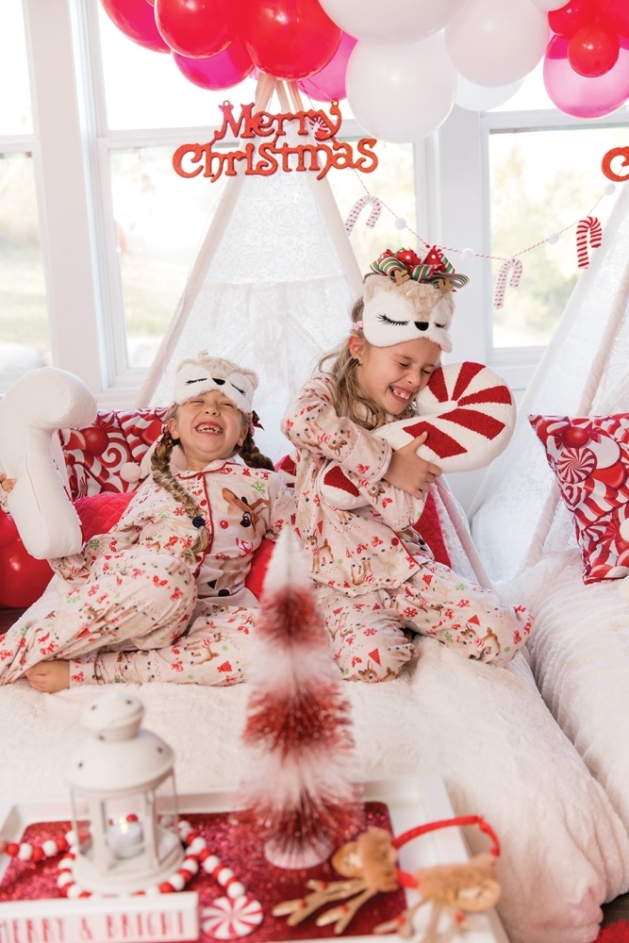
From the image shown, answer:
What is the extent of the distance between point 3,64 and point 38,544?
72.3 inches

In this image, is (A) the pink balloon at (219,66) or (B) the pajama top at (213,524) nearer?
(B) the pajama top at (213,524)

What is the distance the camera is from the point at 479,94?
85.0 inches

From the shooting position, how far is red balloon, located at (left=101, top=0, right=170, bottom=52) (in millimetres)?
1957

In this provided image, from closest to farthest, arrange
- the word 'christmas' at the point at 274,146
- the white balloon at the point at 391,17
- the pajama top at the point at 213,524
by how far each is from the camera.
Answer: the white balloon at the point at 391,17, the pajama top at the point at 213,524, the word 'christmas' at the point at 274,146

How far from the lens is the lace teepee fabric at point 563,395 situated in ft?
7.44

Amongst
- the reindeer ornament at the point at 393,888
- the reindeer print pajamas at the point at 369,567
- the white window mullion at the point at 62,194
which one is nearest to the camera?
the reindeer ornament at the point at 393,888

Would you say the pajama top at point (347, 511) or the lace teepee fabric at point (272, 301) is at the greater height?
the lace teepee fabric at point (272, 301)

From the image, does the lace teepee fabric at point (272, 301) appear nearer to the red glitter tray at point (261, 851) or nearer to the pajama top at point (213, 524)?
the pajama top at point (213, 524)

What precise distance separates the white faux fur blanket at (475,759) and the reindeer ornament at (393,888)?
27 centimetres

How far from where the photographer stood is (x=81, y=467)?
2236mm

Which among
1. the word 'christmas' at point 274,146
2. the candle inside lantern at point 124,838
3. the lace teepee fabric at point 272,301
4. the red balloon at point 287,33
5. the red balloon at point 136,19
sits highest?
the red balloon at point 136,19

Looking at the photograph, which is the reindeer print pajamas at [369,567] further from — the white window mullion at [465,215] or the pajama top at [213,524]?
the white window mullion at [465,215]

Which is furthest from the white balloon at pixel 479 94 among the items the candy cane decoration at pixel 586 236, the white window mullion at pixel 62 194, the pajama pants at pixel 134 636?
the pajama pants at pixel 134 636

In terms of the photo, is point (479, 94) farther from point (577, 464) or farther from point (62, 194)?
point (62, 194)
